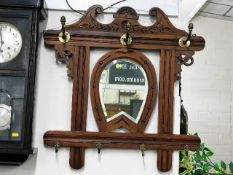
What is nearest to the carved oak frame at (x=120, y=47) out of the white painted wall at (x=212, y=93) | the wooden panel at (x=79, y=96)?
the wooden panel at (x=79, y=96)

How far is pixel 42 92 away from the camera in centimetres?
118

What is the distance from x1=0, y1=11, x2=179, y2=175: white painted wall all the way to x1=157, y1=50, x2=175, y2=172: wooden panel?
0.08 ft

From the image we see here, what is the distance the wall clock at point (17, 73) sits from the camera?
105 cm

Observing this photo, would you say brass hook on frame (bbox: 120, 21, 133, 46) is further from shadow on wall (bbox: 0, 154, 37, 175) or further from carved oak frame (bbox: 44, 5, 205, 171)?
shadow on wall (bbox: 0, 154, 37, 175)

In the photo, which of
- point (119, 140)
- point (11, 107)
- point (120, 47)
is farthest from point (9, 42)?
point (119, 140)

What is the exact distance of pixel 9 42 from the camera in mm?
1102

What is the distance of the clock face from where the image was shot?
1090mm

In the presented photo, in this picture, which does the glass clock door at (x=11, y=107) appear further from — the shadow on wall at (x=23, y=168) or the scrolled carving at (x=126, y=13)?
the scrolled carving at (x=126, y=13)

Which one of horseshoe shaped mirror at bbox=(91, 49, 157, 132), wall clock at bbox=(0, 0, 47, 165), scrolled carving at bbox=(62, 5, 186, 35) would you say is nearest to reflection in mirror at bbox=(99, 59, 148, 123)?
horseshoe shaped mirror at bbox=(91, 49, 157, 132)

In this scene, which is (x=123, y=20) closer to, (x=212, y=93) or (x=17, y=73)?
(x=17, y=73)

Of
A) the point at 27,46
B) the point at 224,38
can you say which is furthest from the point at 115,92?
the point at 224,38

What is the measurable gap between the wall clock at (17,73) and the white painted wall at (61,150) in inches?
3.3

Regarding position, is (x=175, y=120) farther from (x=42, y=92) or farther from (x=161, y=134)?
A: (x=42, y=92)

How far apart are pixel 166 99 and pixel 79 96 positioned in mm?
322
